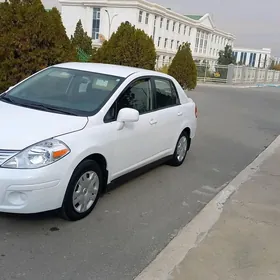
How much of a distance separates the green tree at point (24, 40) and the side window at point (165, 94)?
3780mm

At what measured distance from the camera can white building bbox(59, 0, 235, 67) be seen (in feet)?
201

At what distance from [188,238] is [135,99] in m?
1.97

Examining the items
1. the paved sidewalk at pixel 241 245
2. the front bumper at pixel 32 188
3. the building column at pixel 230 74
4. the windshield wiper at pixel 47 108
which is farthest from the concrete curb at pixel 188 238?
the building column at pixel 230 74

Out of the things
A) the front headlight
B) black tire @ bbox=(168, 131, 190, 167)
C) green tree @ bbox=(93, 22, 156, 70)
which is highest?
green tree @ bbox=(93, 22, 156, 70)

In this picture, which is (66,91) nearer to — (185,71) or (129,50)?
(129,50)

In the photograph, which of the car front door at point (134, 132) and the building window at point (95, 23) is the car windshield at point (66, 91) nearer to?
the car front door at point (134, 132)

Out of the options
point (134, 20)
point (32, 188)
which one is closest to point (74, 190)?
point (32, 188)

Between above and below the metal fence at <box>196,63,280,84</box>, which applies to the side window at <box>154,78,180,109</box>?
above

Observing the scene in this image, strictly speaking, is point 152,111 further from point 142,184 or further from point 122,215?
point 122,215

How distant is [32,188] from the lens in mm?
3430

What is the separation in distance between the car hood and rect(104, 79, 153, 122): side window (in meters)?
0.47

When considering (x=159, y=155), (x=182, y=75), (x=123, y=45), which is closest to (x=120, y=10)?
(x=182, y=75)

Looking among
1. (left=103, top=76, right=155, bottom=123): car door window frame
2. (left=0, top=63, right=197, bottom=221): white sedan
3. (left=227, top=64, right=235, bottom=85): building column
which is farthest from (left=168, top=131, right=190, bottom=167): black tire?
(left=227, top=64, right=235, bottom=85): building column

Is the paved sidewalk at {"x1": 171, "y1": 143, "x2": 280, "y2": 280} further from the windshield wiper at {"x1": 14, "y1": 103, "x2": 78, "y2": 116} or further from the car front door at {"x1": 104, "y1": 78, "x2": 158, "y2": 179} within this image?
the windshield wiper at {"x1": 14, "y1": 103, "x2": 78, "y2": 116}
